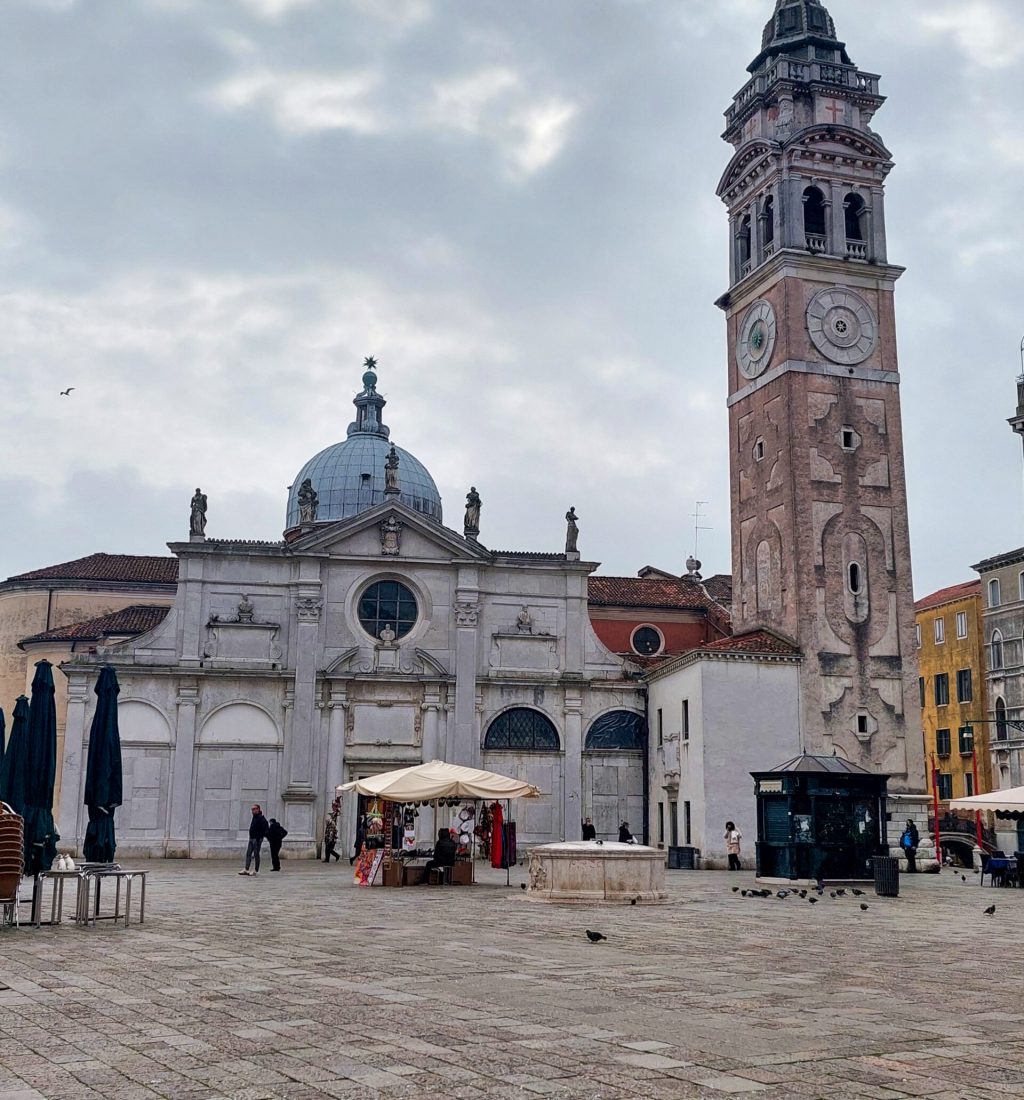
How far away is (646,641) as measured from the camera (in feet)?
154

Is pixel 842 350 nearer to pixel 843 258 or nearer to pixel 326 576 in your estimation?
pixel 843 258

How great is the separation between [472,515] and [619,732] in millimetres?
8696

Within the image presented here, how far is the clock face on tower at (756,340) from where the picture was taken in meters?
41.7

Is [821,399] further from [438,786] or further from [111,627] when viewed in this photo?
[111,627]

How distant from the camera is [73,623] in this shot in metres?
46.1

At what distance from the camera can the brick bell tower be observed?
3869 centimetres

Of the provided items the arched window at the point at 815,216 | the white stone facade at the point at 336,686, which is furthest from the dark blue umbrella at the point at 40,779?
the arched window at the point at 815,216

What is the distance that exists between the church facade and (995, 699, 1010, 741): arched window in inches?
820

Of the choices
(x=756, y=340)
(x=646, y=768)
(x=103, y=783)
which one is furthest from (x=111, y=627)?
(x=103, y=783)

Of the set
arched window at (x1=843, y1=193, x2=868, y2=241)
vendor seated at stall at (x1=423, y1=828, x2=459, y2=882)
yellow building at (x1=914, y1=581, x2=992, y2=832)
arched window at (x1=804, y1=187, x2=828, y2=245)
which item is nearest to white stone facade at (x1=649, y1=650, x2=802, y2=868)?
vendor seated at stall at (x1=423, y1=828, x2=459, y2=882)

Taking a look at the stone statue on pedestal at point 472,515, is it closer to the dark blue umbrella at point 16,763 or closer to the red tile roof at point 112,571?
the red tile roof at point 112,571

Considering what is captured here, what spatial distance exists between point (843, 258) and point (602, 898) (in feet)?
90.4

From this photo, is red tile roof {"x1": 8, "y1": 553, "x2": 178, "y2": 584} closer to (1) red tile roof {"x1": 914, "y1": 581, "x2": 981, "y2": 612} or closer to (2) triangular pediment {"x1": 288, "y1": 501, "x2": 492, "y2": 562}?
(2) triangular pediment {"x1": 288, "y1": 501, "x2": 492, "y2": 562}

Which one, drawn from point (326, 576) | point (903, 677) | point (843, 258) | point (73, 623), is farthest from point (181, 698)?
point (843, 258)
